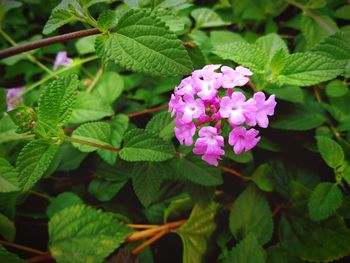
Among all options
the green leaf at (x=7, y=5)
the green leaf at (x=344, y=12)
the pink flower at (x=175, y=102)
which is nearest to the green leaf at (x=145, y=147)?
the pink flower at (x=175, y=102)

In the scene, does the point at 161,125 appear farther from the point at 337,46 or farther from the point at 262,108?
the point at 337,46

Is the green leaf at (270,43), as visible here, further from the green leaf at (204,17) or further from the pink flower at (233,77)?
the pink flower at (233,77)

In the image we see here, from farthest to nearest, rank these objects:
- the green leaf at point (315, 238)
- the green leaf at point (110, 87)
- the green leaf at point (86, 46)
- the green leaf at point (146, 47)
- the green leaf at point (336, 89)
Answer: the green leaf at point (86, 46), the green leaf at point (110, 87), the green leaf at point (336, 89), the green leaf at point (315, 238), the green leaf at point (146, 47)

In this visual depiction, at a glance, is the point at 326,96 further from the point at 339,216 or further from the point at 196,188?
the point at 196,188

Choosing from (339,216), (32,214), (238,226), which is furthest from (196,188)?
(32,214)

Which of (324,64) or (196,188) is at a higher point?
(324,64)

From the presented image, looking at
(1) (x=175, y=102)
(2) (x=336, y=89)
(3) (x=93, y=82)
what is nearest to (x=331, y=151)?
(2) (x=336, y=89)

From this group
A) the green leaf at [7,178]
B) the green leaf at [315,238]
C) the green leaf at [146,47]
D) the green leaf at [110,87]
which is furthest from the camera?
the green leaf at [110,87]

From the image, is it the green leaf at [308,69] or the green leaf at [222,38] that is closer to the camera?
the green leaf at [308,69]
